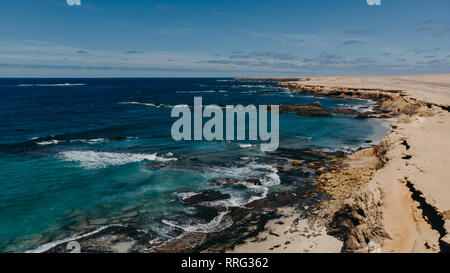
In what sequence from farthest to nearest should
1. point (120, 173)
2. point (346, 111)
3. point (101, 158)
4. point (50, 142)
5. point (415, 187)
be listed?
point (346, 111) → point (50, 142) → point (101, 158) → point (120, 173) → point (415, 187)

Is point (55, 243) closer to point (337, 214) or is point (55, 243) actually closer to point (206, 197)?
point (206, 197)

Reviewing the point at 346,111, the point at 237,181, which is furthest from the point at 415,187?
the point at 346,111

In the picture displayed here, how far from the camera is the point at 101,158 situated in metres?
28.4

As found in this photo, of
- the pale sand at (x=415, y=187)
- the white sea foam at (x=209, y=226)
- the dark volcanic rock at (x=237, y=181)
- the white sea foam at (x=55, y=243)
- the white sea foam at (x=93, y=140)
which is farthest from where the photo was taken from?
the white sea foam at (x=93, y=140)

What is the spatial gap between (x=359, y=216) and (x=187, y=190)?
38.7 feet

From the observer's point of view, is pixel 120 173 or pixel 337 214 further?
pixel 120 173

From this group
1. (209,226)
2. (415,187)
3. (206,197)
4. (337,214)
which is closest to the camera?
(415,187)

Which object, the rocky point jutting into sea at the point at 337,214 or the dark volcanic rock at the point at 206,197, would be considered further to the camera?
the dark volcanic rock at the point at 206,197

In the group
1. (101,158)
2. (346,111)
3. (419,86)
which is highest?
(419,86)

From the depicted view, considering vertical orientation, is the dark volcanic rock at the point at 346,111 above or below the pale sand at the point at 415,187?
above

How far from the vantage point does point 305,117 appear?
5478cm

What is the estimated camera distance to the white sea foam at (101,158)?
2661 cm

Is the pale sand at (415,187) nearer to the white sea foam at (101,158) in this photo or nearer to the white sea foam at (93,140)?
the white sea foam at (101,158)

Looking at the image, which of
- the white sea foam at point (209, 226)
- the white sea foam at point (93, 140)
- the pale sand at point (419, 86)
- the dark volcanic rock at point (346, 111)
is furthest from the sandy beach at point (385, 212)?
the dark volcanic rock at point (346, 111)
